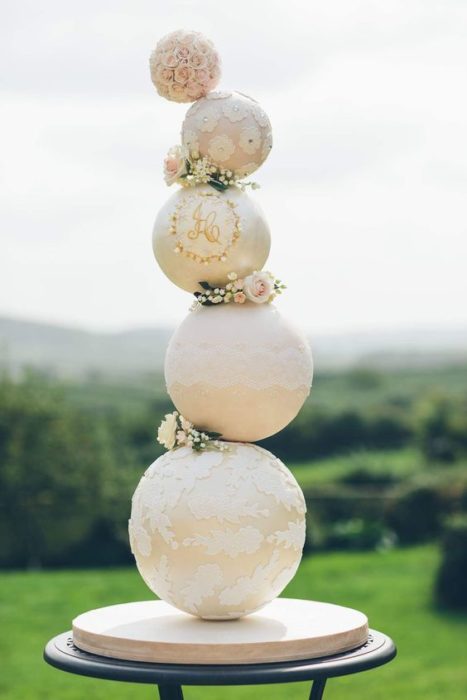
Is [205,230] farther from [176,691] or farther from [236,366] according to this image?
[176,691]

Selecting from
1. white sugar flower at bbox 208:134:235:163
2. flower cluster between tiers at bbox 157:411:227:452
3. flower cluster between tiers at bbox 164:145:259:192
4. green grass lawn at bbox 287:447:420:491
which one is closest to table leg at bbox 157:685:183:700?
flower cluster between tiers at bbox 157:411:227:452

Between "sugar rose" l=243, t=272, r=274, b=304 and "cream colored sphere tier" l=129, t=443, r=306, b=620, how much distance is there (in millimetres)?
677

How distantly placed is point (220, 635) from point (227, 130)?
88.9 inches

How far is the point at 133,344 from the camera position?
6444 centimetres

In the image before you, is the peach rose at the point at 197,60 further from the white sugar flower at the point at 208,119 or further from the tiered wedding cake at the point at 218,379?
the white sugar flower at the point at 208,119

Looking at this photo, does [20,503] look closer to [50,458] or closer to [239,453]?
[50,458]

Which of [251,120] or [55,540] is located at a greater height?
[251,120]

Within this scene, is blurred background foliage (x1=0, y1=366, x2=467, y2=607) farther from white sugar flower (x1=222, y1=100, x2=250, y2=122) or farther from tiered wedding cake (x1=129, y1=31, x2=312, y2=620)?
white sugar flower (x1=222, y1=100, x2=250, y2=122)

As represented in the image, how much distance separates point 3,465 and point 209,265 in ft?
43.4

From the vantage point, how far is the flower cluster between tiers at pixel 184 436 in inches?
217

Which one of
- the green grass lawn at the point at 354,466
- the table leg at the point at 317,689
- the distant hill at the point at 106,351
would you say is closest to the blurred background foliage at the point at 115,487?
the green grass lawn at the point at 354,466

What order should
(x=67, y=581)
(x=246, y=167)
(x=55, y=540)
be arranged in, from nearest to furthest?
(x=246, y=167)
(x=67, y=581)
(x=55, y=540)

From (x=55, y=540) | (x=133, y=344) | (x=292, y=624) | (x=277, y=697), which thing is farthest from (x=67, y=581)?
(x=133, y=344)

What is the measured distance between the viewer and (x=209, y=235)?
549 cm
